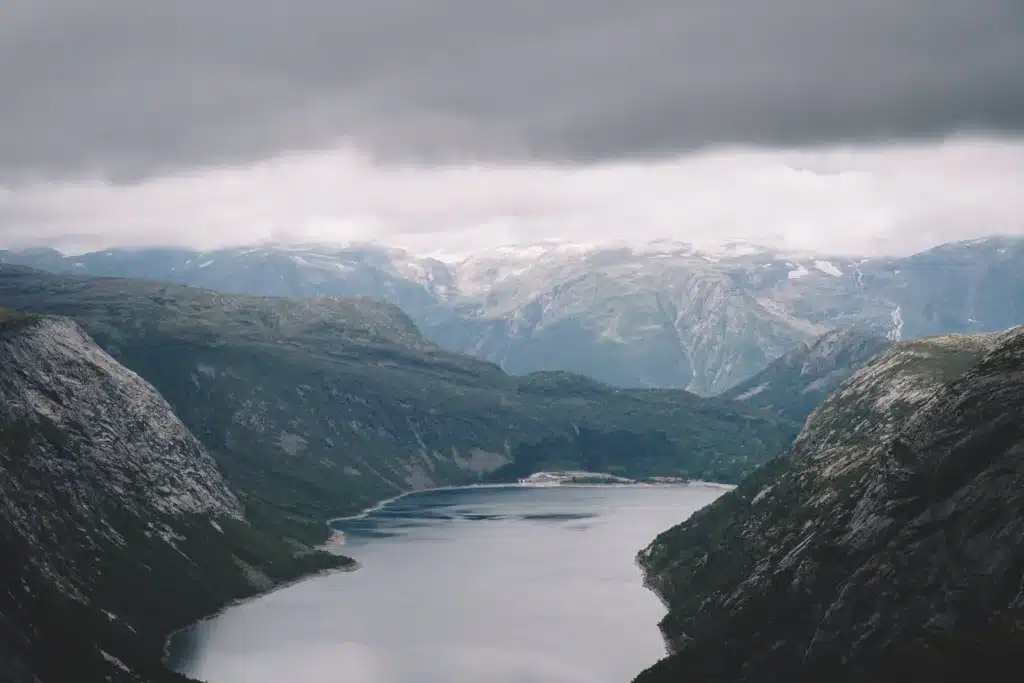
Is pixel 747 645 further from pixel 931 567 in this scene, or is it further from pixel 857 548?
pixel 931 567

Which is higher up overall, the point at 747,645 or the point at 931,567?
the point at 931,567

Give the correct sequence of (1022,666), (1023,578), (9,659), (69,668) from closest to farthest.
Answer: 1. (1022,666)
2. (1023,578)
3. (9,659)
4. (69,668)

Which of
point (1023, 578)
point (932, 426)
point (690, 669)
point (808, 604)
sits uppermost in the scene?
point (932, 426)

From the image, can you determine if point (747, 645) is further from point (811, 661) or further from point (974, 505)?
point (974, 505)

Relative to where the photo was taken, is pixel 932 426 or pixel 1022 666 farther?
pixel 932 426

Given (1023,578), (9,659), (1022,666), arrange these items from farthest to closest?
(9,659), (1023,578), (1022,666)

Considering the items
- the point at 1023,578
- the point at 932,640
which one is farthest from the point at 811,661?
the point at 1023,578

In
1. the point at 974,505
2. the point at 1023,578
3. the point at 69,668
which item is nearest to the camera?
the point at 1023,578

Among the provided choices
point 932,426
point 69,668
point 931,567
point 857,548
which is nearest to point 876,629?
point 931,567

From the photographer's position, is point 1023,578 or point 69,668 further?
point 69,668
